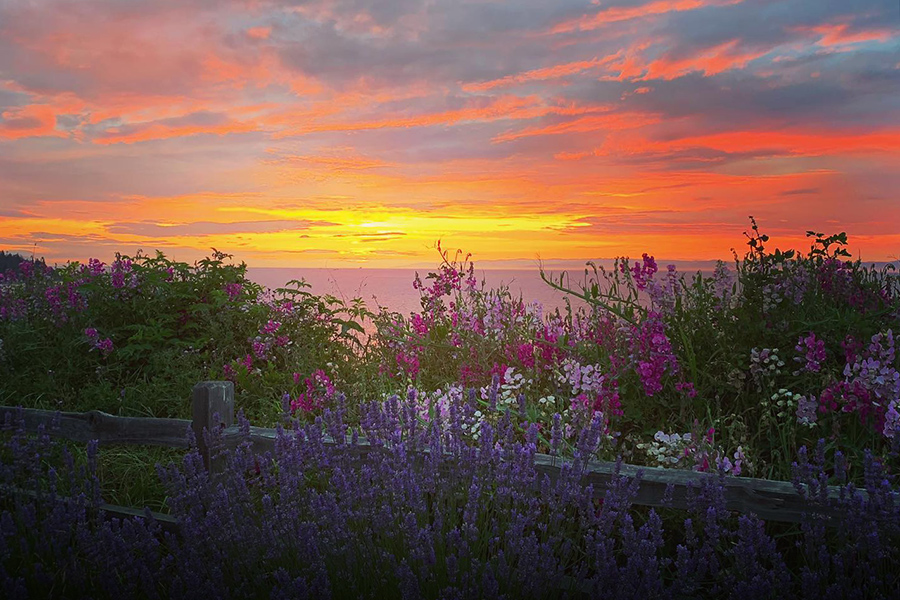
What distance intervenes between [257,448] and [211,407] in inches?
15.0

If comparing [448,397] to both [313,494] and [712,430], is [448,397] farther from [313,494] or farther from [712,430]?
[313,494]

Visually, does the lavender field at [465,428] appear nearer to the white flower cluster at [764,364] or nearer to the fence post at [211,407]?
the white flower cluster at [764,364]

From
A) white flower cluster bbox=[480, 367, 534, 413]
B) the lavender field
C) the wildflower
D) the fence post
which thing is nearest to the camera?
the lavender field

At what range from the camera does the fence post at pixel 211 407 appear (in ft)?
13.8

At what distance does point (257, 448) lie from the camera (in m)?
4.13

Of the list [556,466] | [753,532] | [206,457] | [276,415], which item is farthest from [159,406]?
[753,532]

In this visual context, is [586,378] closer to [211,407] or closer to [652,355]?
[652,355]

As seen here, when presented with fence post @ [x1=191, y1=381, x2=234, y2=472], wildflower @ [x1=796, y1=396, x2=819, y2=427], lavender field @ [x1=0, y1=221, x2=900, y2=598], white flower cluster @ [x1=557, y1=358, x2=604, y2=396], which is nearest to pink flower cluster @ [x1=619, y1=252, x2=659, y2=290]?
lavender field @ [x1=0, y1=221, x2=900, y2=598]

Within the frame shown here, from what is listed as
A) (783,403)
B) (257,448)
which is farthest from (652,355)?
(257,448)

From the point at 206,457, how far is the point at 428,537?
2.33m

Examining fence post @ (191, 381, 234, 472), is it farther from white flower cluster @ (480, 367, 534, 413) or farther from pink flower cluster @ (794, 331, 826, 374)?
pink flower cluster @ (794, 331, 826, 374)

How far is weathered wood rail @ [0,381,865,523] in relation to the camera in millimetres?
3107

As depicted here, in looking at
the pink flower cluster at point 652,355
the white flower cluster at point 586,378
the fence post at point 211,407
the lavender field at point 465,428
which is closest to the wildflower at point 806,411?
the lavender field at point 465,428

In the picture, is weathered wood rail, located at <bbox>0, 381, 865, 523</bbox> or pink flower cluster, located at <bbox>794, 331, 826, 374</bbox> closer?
weathered wood rail, located at <bbox>0, 381, 865, 523</bbox>
